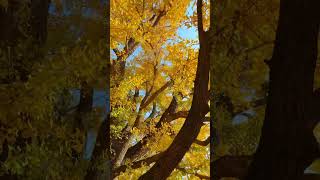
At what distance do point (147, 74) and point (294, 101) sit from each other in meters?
3.26

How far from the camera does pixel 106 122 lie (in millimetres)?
2463

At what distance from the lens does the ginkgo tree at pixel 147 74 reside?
497 centimetres

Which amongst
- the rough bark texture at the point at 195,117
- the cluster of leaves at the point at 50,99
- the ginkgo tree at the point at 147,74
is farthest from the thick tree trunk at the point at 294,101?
the ginkgo tree at the point at 147,74

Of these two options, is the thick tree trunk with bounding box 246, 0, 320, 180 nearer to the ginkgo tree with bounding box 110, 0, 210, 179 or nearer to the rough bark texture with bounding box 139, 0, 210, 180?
the rough bark texture with bounding box 139, 0, 210, 180

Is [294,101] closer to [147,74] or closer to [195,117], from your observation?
[195,117]

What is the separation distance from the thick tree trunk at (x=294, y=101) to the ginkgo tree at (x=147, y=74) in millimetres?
2573

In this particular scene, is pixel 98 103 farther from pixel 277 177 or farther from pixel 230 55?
pixel 277 177

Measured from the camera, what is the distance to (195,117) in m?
3.01

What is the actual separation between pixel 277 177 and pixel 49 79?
131 centimetres

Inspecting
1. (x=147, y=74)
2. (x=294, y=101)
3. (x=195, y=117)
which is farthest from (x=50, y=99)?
(x=147, y=74)

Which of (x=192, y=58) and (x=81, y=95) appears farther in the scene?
(x=192, y=58)

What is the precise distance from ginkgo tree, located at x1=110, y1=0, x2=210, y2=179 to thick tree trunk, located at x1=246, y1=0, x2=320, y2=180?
2.57m

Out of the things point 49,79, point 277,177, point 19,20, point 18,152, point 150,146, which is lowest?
point 150,146

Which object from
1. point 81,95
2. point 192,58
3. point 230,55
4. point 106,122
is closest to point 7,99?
point 81,95
